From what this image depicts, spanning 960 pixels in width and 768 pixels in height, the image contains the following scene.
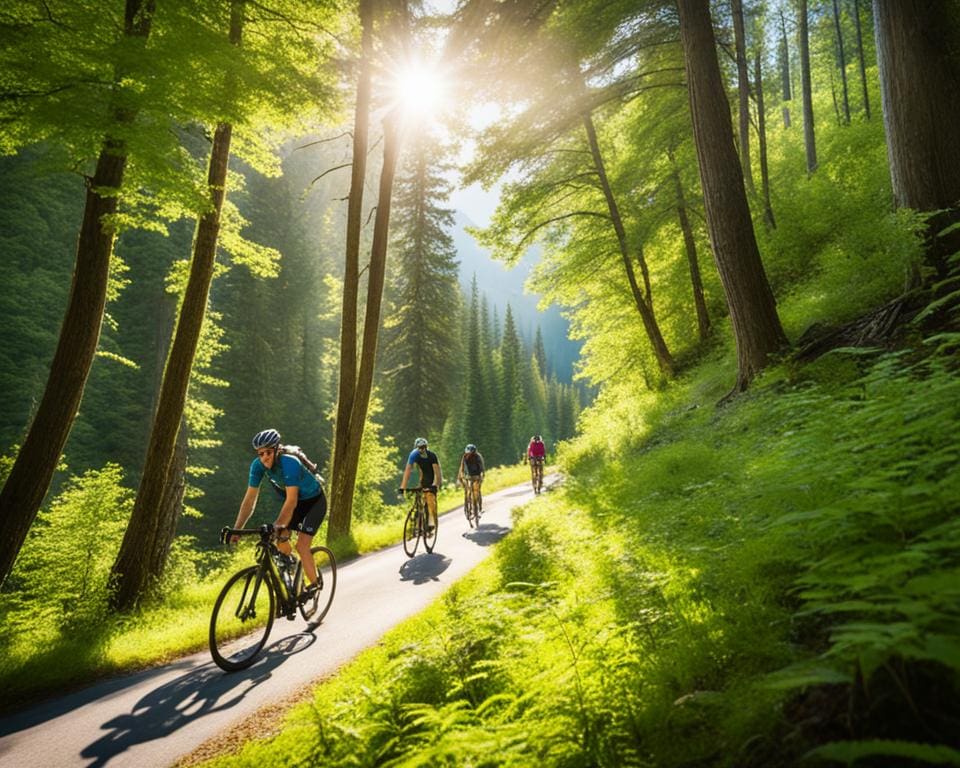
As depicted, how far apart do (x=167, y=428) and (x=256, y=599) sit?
14.2 feet

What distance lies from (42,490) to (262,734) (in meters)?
Answer: 5.95

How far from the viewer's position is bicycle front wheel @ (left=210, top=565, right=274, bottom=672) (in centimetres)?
553

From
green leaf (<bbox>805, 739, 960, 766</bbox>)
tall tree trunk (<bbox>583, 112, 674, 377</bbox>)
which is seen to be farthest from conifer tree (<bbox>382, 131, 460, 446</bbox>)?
green leaf (<bbox>805, 739, 960, 766</bbox>)

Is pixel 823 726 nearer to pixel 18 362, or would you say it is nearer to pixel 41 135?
pixel 41 135

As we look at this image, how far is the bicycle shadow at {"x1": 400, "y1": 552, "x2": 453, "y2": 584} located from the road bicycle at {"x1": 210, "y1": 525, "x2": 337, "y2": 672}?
215 centimetres

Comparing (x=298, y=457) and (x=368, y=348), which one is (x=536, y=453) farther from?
(x=298, y=457)

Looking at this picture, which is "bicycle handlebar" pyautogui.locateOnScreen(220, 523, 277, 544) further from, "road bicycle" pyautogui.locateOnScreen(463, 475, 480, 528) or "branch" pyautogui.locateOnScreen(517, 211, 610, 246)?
"branch" pyautogui.locateOnScreen(517, 211, 610, 246)

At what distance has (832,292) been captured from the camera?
9008 mm

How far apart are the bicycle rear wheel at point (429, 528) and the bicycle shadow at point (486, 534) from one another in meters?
1.08

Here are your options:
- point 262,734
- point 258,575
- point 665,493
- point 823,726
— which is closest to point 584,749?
point 823,726

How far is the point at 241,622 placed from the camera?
20.2ft

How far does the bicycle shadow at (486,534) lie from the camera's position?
1126 cm

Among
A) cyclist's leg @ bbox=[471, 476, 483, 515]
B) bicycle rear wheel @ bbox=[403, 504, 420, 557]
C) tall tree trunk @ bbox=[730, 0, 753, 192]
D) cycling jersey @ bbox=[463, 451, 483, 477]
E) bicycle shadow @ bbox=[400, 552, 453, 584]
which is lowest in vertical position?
bicycle shadow @ bbox=[400, 552, 453, 584]

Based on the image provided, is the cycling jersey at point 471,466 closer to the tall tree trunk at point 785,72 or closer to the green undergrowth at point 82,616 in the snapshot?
the green undergrowth at point 82,616
